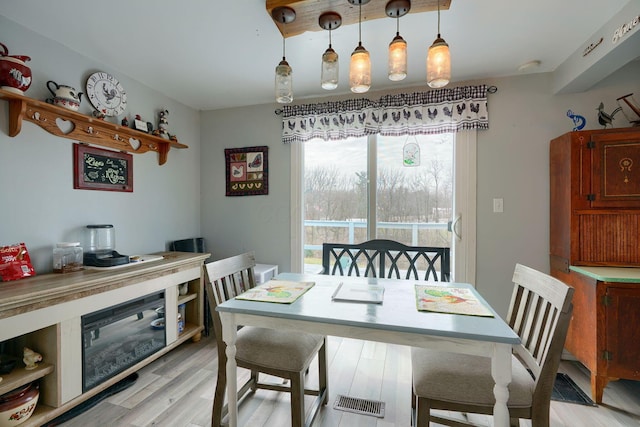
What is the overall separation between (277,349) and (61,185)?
6.23 ft


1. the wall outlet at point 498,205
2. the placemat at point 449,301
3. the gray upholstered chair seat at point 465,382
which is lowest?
the gray upholstered chair seat at point 465,382

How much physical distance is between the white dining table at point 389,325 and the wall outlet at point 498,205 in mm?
1478

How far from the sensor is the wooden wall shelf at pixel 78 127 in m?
1.71

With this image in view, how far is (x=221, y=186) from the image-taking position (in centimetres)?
321

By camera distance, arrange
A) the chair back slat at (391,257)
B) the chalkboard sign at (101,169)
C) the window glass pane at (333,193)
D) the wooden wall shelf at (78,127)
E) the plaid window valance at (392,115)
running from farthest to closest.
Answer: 1. the window glass pane at (333,193)
2. the plaid window valance at (392,115)
3. the chalkboard sign at (101,169)
4. the chair back slat at (391,257)
5. the wooden wall shelf at (78,127)

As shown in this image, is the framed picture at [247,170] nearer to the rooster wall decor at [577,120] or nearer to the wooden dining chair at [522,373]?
the wooden dining chair at [522,373]

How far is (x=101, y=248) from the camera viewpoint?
220 cm

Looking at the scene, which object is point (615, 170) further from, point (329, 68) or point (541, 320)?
point (329, 68)

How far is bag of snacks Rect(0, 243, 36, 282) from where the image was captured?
1.62m

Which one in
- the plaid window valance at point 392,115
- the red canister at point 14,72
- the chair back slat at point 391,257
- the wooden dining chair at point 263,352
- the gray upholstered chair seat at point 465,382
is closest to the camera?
the gray upholstered chair seat at point 465,382

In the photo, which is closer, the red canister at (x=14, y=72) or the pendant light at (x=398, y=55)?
the pendant light at (x=398, y=55)

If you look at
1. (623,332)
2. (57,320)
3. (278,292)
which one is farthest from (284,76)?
(623,332)

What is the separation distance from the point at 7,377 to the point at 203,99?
2545mm

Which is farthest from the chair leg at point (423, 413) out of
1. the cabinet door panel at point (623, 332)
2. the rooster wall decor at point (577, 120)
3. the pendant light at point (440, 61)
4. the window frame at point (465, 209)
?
the rooster wall decor at point (577, 120)
